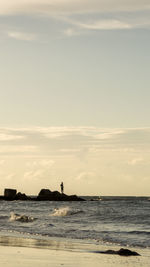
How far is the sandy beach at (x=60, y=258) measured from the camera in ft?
68.2

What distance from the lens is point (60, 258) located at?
22.5m

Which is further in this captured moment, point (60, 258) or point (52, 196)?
point (52, 196)

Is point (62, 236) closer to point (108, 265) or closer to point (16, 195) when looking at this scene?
point (108, 265)

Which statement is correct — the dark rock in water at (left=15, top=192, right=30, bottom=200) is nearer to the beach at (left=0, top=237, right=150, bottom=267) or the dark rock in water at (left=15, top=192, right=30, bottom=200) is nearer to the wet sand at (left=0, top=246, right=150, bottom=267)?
the beach at (left=0, top=237, right=150, bottom=267)

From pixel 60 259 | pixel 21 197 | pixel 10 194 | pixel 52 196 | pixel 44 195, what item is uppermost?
pixel 10 194

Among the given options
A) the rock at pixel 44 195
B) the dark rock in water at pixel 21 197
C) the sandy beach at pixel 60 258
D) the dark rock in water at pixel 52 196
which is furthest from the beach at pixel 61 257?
the dark rock in water at pixel 21 197

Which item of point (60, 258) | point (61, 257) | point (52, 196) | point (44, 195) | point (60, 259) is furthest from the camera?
point (44, 195)

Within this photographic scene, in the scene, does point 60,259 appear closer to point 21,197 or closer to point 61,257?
point 61,257

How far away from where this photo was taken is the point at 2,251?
24.2m

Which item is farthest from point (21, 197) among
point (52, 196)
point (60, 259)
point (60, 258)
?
point (60, 259)

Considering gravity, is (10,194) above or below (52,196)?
above

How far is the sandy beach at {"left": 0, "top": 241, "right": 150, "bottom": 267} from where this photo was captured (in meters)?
20.8

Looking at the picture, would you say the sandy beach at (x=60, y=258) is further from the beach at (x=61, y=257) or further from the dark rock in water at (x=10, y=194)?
the dark rock in water at (x=10, y=194)

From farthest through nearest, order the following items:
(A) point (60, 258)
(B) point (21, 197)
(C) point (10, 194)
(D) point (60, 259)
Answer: (B) point (21, 197) < (C) point (10, 194) < (A) point (60, 258) < (D) point (60, 259)
